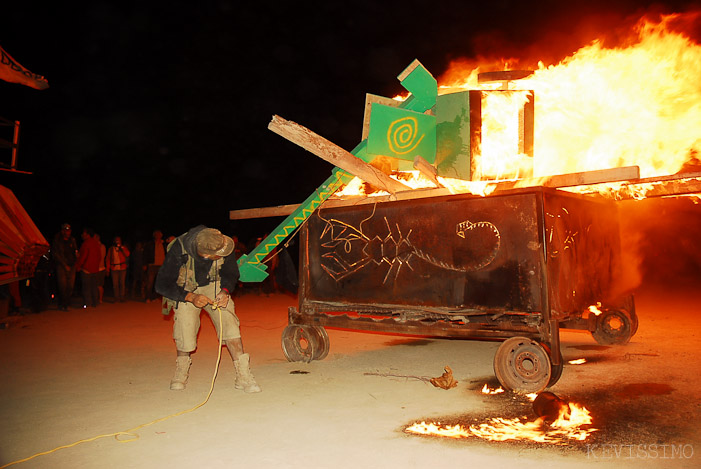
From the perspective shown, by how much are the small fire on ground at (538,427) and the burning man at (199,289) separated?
2.35 m

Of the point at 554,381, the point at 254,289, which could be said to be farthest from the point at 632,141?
the point at 254,289

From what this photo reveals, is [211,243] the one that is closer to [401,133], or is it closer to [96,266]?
[401,133]

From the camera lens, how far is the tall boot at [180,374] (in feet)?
19.1

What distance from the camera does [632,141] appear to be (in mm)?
6609

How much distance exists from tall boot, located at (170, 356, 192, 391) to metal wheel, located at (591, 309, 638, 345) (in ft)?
20.8

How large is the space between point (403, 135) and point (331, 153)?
976 mm

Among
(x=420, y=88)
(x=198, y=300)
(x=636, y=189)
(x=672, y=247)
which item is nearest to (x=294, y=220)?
(x=198, y=300)

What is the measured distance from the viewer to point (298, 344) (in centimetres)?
764

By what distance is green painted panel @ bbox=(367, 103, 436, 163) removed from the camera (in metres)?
5.96

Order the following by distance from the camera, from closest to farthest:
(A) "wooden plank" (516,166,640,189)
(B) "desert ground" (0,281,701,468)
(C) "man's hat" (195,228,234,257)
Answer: (B) "desert ground" (0,281,701,468)
(A) "wooden plank" (516,166,640,189)
(C) "man's hat" (195,228,234,257)

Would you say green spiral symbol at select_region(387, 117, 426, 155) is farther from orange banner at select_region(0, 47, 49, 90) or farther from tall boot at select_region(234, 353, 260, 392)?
orange banner at select_region(0, 47, 49, 90)

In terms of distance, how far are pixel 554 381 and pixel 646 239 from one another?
2578 centimetres

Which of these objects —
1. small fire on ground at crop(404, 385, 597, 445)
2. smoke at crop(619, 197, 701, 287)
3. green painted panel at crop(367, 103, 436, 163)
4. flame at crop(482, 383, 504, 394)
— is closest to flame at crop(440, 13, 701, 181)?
green painted panel at crop(367, 103, 436, 163)

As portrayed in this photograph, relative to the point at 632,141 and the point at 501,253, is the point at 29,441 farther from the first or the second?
the point at 632,141
